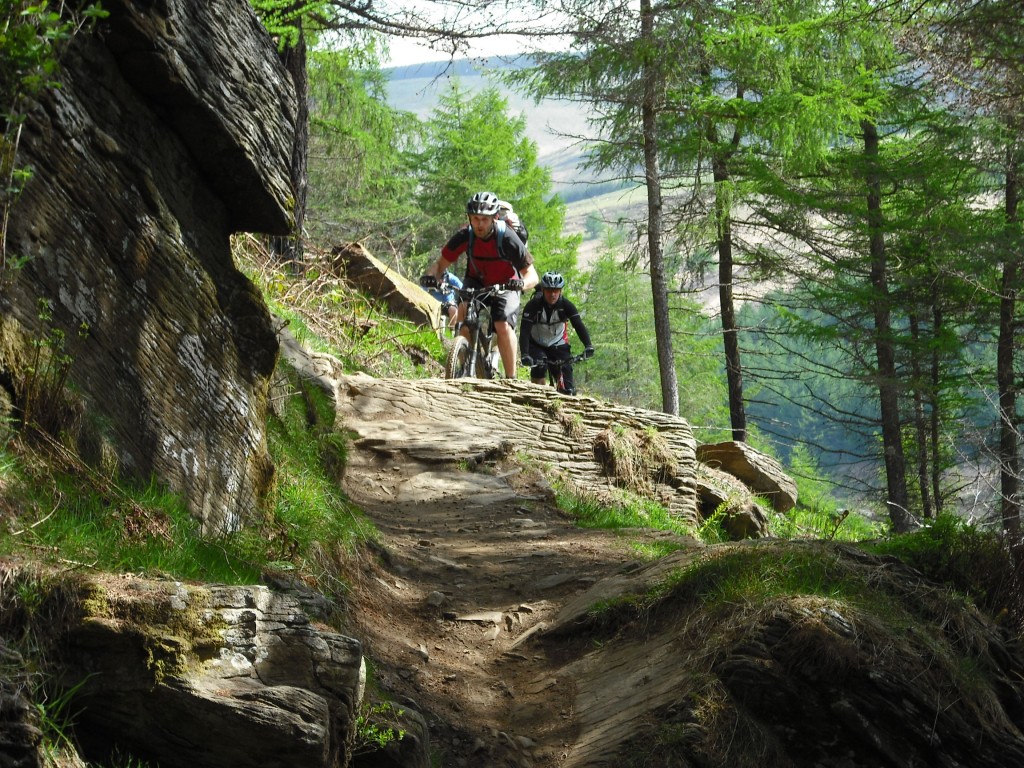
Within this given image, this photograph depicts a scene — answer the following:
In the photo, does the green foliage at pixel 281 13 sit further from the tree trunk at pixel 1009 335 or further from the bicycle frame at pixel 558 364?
the tree trunk at pixel 1009 335

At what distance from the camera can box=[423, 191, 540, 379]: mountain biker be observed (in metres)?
10.8

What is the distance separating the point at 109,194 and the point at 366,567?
2938mm

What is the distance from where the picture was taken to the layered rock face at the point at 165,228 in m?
4.18

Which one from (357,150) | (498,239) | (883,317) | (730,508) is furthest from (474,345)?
(883,317)

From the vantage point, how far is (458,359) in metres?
11.8

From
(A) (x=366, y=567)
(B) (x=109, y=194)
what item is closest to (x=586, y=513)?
(A) (x=366, y=567)

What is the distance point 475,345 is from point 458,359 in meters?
0.30

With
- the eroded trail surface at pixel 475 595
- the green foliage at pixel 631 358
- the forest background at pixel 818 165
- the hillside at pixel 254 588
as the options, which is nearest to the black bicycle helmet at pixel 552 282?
the forest background at pixel 818 165

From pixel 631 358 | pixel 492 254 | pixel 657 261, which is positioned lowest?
pixel 492 254

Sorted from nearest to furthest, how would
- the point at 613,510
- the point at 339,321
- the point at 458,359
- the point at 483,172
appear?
the point at 613,510
the point at 458,359
the point at 339,321
the point at 483,172

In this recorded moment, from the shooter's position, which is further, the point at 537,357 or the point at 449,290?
the point at 537,357

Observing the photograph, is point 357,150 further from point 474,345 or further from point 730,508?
point 730,508

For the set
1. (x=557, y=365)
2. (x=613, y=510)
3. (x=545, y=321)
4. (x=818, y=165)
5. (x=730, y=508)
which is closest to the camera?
(x=613, y=510)

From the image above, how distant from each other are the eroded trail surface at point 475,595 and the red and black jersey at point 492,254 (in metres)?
2.44
